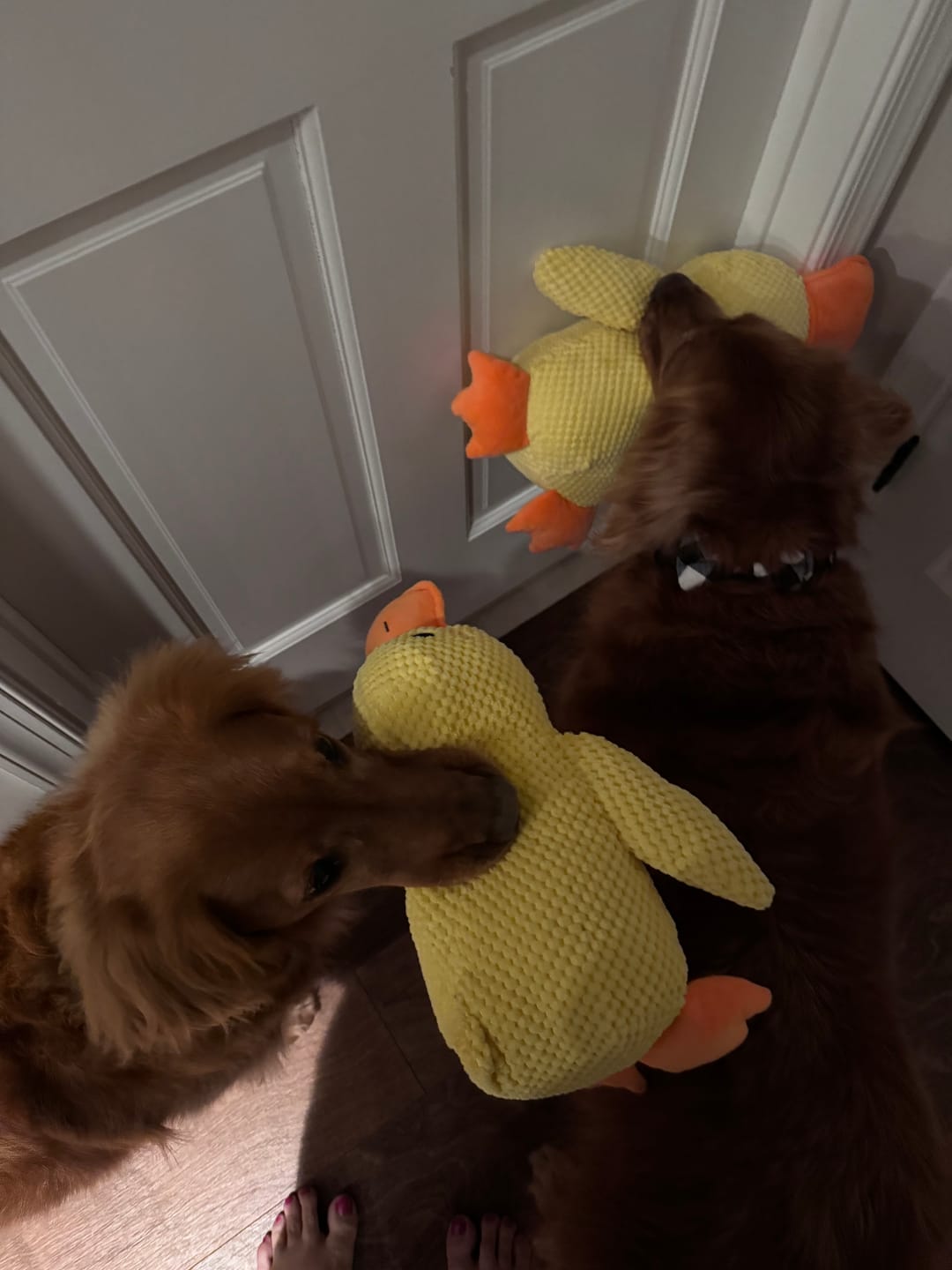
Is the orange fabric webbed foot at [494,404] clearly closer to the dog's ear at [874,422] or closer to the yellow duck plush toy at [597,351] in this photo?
the yellow duck plush toy at [597,351]

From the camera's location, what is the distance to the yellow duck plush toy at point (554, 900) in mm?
731

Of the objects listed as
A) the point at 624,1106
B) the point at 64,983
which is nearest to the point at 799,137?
the point at 624,1106

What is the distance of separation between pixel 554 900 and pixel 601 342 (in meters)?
0.75

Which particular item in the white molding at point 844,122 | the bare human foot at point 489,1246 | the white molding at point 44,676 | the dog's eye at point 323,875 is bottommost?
the bare human foot at point 489,1246

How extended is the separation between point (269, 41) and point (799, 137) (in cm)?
84

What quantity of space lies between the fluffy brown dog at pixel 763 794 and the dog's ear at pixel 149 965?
50cm

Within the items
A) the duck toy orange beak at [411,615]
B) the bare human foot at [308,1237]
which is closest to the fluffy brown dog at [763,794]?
the duck toy orange beak at [411,615]

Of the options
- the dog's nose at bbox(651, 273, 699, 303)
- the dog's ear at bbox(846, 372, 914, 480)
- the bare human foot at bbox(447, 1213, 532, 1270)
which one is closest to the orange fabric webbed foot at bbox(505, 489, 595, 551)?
the dog's nose at bbox(651, 273, 699, 303)

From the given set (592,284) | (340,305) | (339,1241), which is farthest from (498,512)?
(339,1241)

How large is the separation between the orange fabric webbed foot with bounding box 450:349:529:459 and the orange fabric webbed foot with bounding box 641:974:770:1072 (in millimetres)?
743

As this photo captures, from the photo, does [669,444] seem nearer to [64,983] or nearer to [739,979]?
[739,979]

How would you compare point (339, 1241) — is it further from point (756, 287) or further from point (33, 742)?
point (756, 287)

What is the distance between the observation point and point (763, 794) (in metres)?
1.03

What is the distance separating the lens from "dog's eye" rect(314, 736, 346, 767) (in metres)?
0.81
